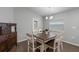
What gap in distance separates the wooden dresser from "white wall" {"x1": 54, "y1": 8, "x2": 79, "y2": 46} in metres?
0.89

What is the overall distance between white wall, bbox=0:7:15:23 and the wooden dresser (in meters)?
0.08

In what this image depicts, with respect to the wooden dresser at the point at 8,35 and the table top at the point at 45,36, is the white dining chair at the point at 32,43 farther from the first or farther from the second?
the wooden dresser at the point at 8,35

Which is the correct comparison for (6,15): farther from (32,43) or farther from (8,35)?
(32,43)

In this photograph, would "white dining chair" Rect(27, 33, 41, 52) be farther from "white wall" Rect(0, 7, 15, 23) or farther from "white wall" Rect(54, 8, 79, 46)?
"white wall" Rect(54, 8, 79, 46)

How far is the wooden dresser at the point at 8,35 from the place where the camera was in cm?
143

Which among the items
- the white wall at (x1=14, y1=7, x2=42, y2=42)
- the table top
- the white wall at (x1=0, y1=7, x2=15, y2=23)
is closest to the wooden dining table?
the table top

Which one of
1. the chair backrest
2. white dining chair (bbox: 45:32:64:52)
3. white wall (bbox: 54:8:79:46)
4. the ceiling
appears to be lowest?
white dining chair (bbox: 45:32:64:52)

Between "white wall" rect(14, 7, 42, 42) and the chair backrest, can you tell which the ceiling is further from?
the chair backrest

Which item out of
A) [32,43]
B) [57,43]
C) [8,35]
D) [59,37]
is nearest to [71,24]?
[59,37]

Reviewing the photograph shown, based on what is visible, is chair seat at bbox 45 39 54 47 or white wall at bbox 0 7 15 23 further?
chair seat at bbox 45 39 54 47

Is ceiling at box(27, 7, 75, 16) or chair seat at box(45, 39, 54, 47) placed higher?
ceiling at box(27, 7, 75, 16)

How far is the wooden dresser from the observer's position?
1.43 meters
